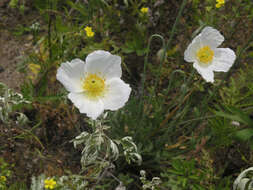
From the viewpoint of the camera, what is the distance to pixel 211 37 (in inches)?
62.0

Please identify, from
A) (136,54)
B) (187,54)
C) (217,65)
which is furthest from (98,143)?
(136,54)

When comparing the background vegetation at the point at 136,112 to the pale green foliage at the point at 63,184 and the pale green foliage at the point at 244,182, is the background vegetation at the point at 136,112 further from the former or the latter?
the pale green foliage at the point at 244,182

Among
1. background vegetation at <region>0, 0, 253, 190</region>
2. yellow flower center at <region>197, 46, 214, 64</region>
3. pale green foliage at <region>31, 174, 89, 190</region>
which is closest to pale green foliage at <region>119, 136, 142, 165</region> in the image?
background vegetation at <region>0, 0, 253, 190</region>

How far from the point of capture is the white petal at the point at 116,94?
1305mm

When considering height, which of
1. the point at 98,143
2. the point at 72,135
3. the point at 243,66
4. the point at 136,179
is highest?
the point at 243,66

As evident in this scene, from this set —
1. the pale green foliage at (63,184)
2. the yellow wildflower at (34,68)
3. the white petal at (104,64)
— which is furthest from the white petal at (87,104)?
the yellow wildflower at (34,68)

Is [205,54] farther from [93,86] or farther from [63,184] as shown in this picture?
[63,184]

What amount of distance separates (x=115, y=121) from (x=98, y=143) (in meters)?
0.75

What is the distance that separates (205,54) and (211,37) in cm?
10

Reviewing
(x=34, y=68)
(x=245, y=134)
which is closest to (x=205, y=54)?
(x=245, y=134)

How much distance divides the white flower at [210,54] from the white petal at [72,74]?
0.58m

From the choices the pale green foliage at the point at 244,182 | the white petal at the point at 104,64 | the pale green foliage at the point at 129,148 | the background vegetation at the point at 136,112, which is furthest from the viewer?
the background vegetation at the point at 136,112

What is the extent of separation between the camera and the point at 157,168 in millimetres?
2096

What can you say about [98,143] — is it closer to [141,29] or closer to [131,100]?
[131,100]
